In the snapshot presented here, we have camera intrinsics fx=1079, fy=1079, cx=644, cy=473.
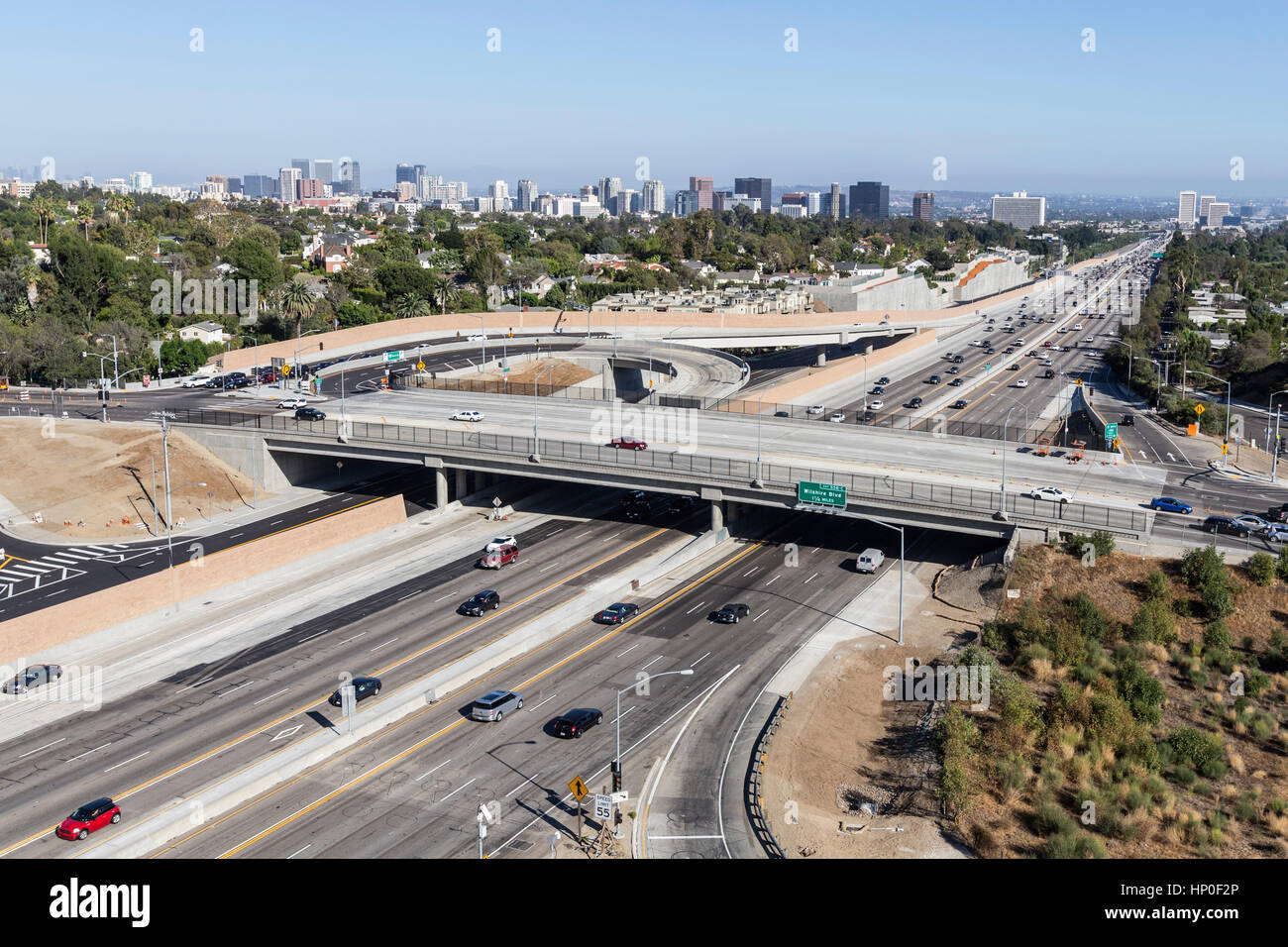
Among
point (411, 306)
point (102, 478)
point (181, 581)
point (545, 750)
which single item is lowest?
point (545, 750)

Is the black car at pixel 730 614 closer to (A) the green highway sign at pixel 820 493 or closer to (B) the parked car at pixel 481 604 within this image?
(A) the green highway sign at pixel 820 493

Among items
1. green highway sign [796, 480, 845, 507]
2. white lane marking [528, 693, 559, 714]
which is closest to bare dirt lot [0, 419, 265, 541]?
white lane marking [528, 693, 559, 714]

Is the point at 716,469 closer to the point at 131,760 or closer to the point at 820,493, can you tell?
the point at 820,493

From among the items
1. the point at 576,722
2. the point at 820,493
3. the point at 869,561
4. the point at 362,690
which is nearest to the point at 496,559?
the point at 362,690

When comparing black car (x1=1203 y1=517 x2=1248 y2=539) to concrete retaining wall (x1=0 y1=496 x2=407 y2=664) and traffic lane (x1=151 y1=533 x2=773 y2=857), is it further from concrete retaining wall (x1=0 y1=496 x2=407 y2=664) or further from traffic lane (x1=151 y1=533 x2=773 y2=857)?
concrete retaining wall (x1=0 y1=496 x2=407 y2=664)

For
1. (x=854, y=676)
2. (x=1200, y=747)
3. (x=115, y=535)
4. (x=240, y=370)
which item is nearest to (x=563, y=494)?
(x=115, y=535)

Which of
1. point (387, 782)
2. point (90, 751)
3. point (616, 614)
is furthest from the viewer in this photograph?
point (616, 614)
